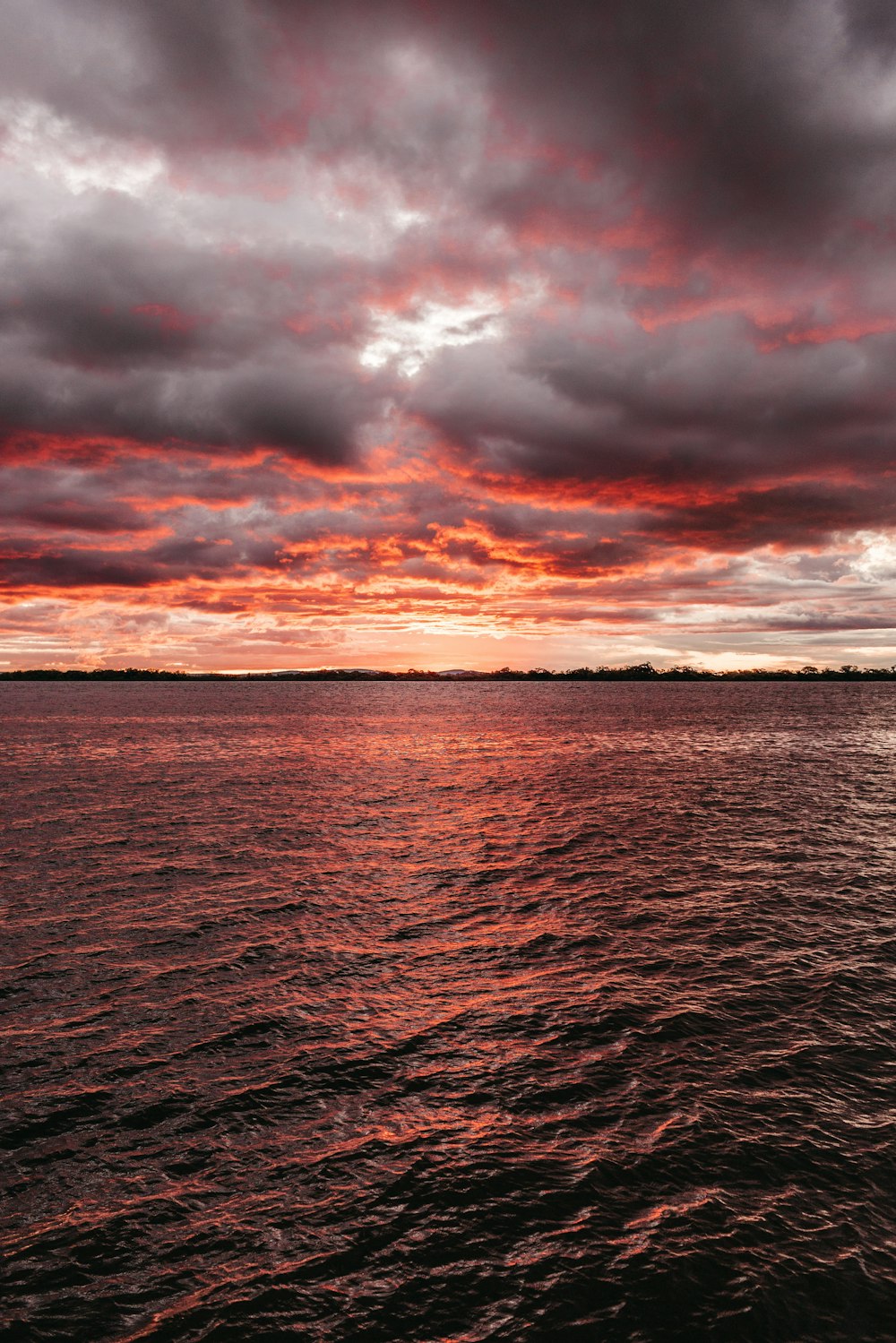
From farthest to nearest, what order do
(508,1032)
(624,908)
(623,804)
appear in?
(623,804)
(624,908)
(508,1032)

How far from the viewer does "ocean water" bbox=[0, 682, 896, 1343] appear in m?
10.8

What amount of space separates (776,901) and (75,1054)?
26125 mm

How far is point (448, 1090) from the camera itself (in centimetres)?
1584

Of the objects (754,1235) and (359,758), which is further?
(359,758)

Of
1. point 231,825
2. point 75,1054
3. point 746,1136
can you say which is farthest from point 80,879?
point 746,1136

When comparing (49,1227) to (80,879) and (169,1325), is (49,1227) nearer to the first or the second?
(169,1325)

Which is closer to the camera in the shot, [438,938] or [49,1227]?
[49,1227]

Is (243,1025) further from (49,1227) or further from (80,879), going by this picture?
(80,879)

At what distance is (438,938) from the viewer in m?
25.5

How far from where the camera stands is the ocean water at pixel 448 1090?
10758 millimetres

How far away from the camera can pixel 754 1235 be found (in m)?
11.8

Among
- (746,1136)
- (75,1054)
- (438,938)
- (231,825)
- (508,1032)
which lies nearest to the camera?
(746,1136)

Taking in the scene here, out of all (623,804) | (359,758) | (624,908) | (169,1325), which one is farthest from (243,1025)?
(359,758)

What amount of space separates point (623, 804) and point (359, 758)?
125ft
